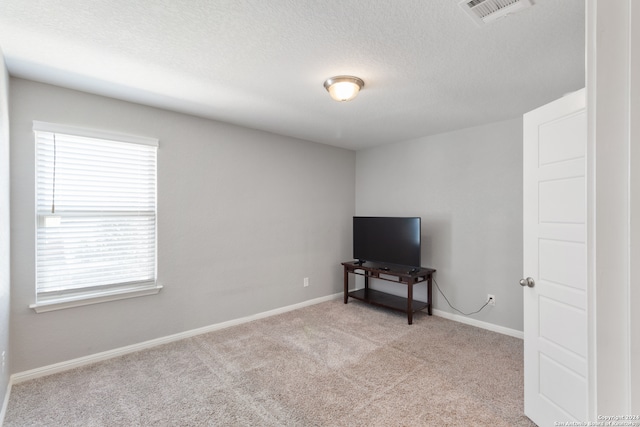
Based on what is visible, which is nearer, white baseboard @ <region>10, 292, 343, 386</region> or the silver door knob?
the silver door knob

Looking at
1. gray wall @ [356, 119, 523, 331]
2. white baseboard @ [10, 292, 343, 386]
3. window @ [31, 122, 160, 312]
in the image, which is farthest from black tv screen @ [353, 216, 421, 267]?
window @ [31, 122, 160, 312]

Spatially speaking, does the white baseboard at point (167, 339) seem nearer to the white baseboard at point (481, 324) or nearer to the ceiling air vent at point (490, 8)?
the white baseboard at point (481, 324)

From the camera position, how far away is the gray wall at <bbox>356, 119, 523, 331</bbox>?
3.51 meters

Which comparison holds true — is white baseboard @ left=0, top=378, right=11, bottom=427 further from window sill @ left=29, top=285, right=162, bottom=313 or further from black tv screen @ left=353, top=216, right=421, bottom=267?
black tv screen @ left=353, top=216, right=421, bottom=267

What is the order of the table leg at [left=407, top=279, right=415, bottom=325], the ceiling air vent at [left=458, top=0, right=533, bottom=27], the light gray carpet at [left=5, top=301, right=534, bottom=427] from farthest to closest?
the table leg at [left=407, top=279, right=415, bottom=325] → the light gray carpet at [left=5, top=301, right=534, bottom=427] → the ceiling air vent at [left=458, top=0, right=533, bottom=27]

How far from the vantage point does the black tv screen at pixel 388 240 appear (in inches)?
156

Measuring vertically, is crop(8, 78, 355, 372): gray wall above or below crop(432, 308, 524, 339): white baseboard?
above

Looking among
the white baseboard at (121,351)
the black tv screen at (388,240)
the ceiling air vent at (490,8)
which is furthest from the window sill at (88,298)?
the ceiling air vent at (490,8)

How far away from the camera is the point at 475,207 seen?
382 centimetres

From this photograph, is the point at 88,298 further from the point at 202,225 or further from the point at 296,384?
the point at 296,384

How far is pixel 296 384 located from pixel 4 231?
2.33 m

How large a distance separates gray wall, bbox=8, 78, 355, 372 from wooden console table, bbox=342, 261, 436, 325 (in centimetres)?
41

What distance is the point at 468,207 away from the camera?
3.88m

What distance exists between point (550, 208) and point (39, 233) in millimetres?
3710
